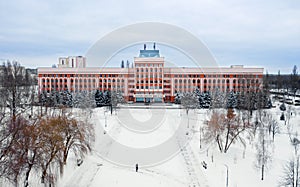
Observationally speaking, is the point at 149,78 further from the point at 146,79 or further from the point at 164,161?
the point at 164,161

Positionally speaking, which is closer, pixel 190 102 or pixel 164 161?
pixel 164 161

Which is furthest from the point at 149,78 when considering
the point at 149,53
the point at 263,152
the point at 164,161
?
the point at 263,152

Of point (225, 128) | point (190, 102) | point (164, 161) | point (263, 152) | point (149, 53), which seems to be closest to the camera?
point (263, 152)

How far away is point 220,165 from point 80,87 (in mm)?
40152

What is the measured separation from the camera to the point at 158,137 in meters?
24.0

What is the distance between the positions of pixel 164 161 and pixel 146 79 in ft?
115

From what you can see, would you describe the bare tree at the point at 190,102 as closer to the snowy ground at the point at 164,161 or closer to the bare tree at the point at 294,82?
the snowy ground at the point at 164,161

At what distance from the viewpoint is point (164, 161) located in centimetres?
1742

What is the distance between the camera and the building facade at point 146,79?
51.3 metres

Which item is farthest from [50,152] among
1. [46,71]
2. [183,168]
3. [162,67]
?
[46,71]

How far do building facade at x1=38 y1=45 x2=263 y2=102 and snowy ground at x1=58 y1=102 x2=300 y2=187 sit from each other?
24.5m

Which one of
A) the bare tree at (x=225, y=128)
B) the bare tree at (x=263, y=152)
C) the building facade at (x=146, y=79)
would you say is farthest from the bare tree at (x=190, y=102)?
the bare tree at (x=225, y=128)

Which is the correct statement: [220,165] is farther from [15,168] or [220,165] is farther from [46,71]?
[46,71]

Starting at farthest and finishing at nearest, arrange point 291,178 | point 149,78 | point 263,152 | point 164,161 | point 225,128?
point 149,78 < point 225,128 < point 164,161 < point 263,152 < point 291,178
